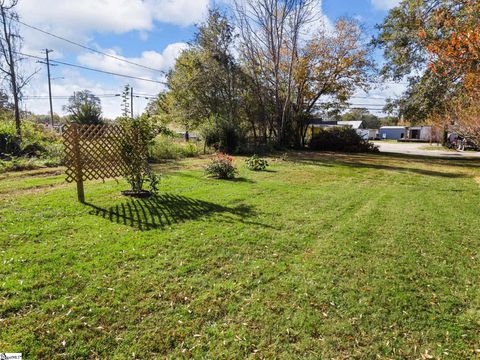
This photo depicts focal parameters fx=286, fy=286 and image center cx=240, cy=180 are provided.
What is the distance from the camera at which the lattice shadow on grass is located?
4145mm

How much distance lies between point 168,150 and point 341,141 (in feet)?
39.9

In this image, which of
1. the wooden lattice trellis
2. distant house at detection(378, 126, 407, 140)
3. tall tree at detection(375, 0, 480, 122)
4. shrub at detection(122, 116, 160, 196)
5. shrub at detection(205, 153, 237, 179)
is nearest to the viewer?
the wooden lattice trellis

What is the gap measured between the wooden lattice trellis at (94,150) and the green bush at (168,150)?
5666 millimetres

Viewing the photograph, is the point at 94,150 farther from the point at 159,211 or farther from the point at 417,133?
the point at 417,133

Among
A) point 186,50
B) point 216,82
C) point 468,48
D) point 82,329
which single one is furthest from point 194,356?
point 186,50

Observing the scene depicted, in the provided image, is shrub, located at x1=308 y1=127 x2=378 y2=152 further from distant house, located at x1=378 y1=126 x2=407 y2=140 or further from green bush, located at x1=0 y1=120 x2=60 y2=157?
distant house, located at x1=378 y1=126 x2=407 y2=140

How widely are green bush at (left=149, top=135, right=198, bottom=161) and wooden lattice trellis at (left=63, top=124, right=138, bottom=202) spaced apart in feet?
18.6

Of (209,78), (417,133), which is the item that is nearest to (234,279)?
(209,78)

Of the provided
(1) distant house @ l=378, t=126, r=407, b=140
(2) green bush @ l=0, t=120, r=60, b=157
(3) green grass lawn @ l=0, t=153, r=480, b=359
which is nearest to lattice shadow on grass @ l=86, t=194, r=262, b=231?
(3) green grass lawn @ l=0, t=153, r=480, b=359

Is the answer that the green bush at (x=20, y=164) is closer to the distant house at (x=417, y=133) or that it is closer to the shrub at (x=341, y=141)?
the shrub at (x=341, y=141)

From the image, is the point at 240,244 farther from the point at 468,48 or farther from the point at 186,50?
the point at 186,50

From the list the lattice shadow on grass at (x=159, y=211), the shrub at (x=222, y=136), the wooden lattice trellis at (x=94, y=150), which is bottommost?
the lattice shadow on grass at (x=159, y=211)

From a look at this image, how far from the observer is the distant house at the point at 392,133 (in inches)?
1907

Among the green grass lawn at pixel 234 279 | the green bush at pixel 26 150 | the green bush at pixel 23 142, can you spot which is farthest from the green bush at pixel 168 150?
the green grass lawn at pixel 234 279
